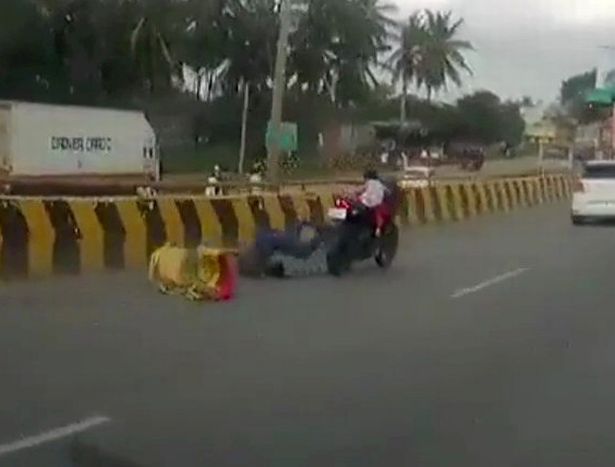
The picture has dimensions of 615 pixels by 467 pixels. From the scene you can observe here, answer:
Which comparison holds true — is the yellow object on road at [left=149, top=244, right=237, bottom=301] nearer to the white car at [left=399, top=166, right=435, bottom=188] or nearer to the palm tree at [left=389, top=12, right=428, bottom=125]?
the white car at [left=399, top=166, right=435, bottom=188]

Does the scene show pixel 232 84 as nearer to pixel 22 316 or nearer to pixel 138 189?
pixel 138 189

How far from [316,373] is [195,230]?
10.8 meters

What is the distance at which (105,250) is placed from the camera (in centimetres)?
A: 1888

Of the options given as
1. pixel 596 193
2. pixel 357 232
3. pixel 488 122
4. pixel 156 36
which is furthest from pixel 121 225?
pixel 488 122

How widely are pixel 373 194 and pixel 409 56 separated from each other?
2560 inches

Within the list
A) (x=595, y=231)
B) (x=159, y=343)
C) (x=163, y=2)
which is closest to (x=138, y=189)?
(x=595, y=231)

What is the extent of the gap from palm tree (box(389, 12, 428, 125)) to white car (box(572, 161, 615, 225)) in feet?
152

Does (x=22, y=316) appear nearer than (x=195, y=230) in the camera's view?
Yes

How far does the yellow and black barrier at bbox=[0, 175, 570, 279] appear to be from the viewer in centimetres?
1741

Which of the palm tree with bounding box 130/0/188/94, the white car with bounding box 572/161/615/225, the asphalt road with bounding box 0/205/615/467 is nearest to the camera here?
the asphalt road with bounding box 0/205/615/467

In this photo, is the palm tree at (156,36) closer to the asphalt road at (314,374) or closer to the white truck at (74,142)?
the white truck at (74,142)

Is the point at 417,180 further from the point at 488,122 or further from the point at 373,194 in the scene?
the point at 488,122

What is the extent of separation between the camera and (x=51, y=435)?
8.12 meters

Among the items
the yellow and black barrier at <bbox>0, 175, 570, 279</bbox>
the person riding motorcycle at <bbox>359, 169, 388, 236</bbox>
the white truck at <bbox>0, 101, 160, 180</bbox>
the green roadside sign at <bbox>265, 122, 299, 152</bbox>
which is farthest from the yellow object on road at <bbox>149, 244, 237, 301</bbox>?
the white truck at <bbox>0, 101, 160, 180</bbox>
